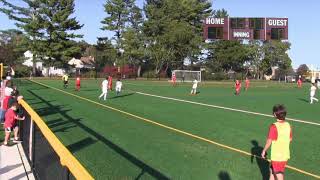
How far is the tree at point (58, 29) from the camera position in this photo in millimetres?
88125

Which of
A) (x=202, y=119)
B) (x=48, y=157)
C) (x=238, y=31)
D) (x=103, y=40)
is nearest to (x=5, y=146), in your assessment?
(x=48, y=157)

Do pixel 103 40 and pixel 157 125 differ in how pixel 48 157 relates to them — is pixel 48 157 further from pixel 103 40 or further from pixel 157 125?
pixel 103 40

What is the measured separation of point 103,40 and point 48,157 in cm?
10124

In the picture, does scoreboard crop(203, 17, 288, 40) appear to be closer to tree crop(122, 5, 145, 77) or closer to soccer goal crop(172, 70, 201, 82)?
soccer goal crop(172, 70, 201, 82)

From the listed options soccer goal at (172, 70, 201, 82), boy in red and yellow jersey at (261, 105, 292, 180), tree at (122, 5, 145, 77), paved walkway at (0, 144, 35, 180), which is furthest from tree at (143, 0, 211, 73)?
boy in red and yellow jersey at (261, 105, 292, 180)

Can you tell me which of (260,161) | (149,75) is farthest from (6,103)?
(149,75)

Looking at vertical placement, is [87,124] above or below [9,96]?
below

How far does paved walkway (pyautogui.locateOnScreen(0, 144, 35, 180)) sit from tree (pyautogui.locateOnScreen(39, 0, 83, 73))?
76.7m

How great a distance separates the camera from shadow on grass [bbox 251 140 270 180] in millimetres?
11055

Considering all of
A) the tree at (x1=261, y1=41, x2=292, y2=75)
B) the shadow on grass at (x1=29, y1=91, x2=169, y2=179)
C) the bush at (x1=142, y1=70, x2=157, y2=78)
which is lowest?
the shadow on grass at (x1=29, y1=91, x2=169, y2=179)

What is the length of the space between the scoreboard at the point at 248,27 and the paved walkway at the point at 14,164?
48.9m

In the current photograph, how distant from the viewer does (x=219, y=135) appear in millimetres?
16922

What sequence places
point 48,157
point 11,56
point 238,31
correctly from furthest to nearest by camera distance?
point 11,56 → point 238,31 → point 48,157

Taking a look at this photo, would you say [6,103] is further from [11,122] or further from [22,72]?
[22,72]
